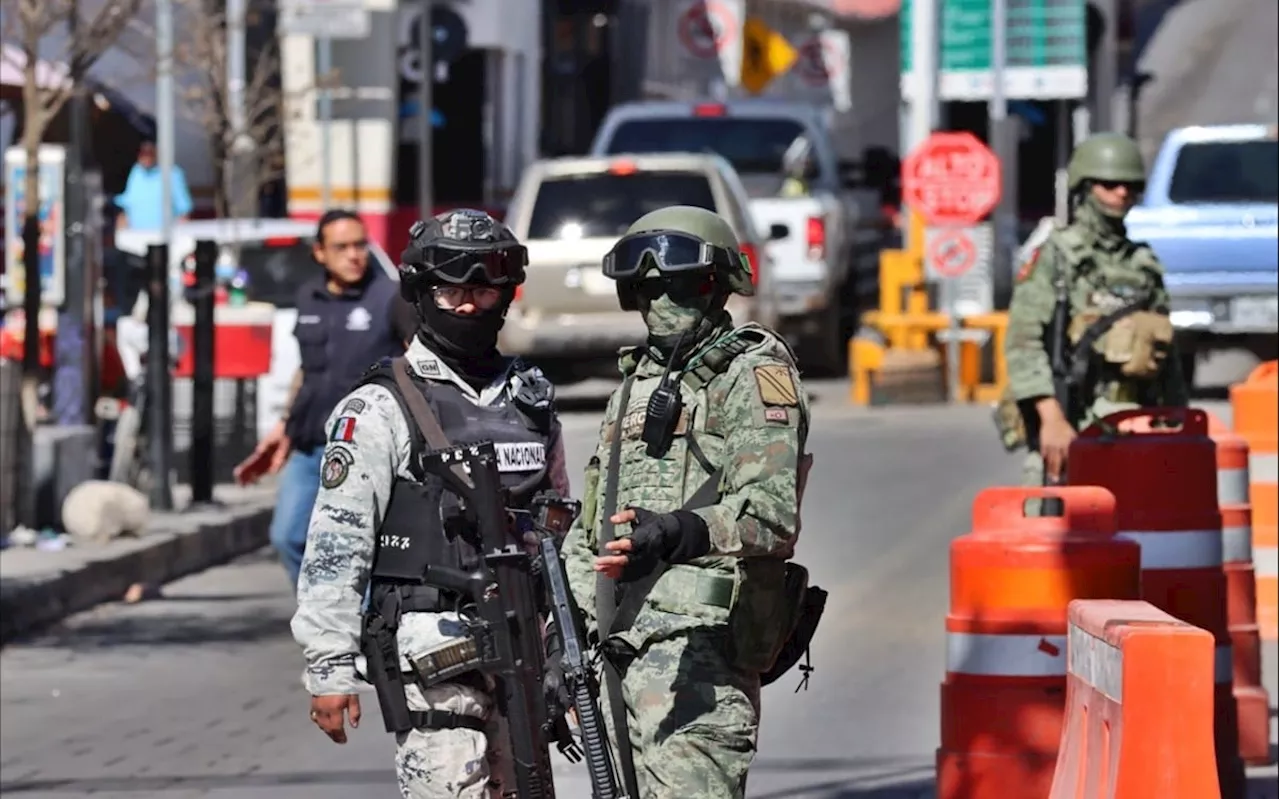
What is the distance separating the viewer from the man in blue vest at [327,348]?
1026cm

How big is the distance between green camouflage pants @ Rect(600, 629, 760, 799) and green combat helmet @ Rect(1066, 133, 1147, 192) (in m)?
3.70

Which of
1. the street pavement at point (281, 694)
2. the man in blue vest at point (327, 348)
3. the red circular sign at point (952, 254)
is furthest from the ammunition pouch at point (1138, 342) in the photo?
the red circular sign at point (952, 254)

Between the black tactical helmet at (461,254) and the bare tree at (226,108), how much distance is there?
63.1ft

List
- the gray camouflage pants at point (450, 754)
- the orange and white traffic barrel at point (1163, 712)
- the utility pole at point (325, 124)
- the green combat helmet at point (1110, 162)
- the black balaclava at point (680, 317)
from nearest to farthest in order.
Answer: the orange and white traffic barrel at point (1163, 712), the gray camouflage pants at point (450, 754), the black balaclava at point (680, 317), the green combat helmet at point (1110, 162), the utility pole at point (325, 124)

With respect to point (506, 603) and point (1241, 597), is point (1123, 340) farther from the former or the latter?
point (506, 603)

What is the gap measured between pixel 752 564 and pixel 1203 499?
2.86 meters

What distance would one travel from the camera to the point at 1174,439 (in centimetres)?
821

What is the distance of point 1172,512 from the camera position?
8.23 metres

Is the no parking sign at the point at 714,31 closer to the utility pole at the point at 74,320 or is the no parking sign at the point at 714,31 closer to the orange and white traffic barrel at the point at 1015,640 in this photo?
the utility pole at the point at 74,320

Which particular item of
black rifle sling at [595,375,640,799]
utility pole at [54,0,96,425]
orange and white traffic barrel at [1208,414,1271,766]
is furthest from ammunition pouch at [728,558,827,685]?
utility pole at [54,0,96,425]

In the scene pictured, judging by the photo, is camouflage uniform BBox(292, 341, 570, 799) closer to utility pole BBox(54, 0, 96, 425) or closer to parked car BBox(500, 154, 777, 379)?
utility pole BBox(54, 0, 96, 425)

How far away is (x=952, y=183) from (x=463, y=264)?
61.5ft

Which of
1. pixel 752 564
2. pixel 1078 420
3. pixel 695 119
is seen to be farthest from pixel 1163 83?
pixel 752 564

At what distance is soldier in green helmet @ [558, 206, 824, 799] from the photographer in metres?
5.66
